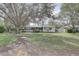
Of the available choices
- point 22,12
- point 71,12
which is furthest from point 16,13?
point 71,12

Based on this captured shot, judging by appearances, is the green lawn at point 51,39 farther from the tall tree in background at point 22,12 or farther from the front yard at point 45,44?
the tall tree in background at point 22,12

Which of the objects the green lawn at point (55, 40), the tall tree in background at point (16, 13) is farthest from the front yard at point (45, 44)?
the tall tree in background at point (16, 13)

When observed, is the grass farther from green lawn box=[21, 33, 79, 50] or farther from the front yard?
green lawn box=[21, 33, 79, 50]

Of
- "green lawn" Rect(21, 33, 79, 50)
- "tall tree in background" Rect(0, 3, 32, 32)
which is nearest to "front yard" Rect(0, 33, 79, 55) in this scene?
"green lawn" Rect(21, 33, 79, 50)

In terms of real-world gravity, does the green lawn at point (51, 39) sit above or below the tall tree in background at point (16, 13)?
below

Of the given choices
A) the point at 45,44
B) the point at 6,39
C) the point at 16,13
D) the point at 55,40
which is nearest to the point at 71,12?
the point at 55,40

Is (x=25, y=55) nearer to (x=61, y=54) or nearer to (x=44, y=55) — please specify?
(x=44, y=55)

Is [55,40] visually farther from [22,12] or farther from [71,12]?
[22,12]

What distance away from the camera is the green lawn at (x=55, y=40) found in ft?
5.74

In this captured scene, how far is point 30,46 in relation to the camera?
→ 1.77 meters

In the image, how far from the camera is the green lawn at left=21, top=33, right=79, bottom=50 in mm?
1750

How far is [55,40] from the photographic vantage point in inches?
69.8

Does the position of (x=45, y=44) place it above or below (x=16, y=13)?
below

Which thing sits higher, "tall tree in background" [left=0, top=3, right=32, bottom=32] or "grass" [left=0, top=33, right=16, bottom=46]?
"tall tree in background" [left=0, top=3, right=32, bottom=32]
